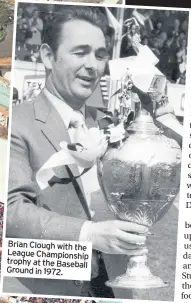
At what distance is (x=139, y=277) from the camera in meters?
3.04

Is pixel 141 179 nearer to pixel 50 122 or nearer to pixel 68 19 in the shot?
pixel 50 122

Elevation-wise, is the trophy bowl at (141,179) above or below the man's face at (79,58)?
below

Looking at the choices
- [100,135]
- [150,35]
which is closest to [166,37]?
[150,35]

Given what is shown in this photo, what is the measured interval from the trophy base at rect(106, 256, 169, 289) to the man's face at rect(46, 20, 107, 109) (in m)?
0.77

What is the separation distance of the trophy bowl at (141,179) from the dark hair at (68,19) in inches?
17.6

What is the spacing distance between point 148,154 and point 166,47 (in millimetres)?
483

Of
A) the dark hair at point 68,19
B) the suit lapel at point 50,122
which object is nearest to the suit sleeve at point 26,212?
the suit lapel at point 50,122

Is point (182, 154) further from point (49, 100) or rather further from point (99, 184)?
point (49, 100)

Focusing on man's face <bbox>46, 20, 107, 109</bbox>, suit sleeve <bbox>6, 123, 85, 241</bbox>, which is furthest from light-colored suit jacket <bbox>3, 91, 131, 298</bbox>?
man's face <bbox>46, 20, 107, 109</bbox>

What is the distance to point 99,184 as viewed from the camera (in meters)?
3.04

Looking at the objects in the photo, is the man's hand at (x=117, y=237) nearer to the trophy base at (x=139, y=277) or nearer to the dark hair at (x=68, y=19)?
the trophy base at (x=139, y=277)

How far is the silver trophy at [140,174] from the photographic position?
301 cm

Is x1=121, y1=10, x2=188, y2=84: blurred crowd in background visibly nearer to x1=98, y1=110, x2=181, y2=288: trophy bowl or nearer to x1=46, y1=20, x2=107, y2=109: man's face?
x1=46, y1=20, x2=107, y2=109: man's face

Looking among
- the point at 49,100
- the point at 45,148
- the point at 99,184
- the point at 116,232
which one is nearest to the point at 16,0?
the point at 49,100
